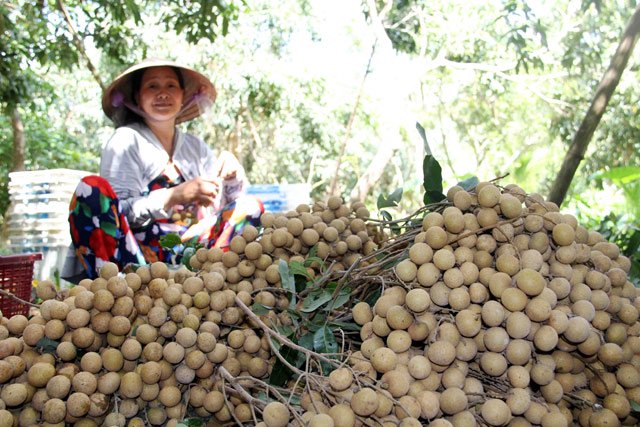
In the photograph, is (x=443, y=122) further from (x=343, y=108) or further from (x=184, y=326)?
(x=184, y=326)

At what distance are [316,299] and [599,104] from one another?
50.2 inches

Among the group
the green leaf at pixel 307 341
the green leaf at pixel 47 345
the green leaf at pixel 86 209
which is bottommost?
the green leaf at pixel 86 209

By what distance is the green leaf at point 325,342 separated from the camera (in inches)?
28.2

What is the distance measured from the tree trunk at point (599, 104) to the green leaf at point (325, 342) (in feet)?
3.91

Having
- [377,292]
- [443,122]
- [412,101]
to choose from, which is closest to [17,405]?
[377,292]

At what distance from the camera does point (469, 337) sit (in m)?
0.64

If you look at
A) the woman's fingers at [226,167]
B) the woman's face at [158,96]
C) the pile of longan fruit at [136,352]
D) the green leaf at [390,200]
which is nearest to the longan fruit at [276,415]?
the pile of longan fruit at [136,352]

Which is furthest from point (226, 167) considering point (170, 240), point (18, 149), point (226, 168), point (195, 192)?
point (18, 149)

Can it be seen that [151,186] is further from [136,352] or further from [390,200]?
[136,352]

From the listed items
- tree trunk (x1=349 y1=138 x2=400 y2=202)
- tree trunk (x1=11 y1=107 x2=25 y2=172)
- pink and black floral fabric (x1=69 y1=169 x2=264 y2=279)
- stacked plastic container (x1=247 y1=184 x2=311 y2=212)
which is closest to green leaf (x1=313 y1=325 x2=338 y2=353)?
pink and black floral fabric (x1=69 y1=169 x2=264 y2=279)

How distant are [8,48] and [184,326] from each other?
11.3 ft

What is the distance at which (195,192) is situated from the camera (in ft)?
6.29

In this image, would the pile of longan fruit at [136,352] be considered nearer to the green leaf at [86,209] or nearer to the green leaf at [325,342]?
the green leaf at [325,342]

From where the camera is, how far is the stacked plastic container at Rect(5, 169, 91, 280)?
3566mm
